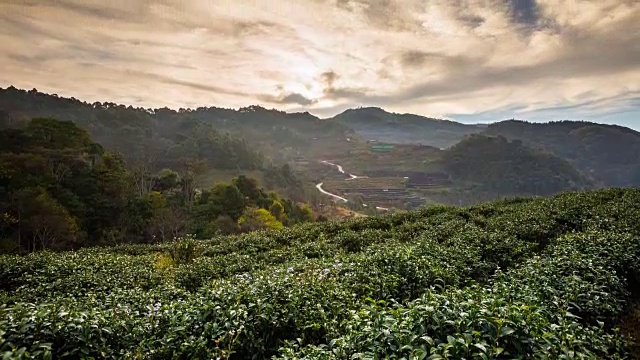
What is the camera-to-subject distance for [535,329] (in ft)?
10.3

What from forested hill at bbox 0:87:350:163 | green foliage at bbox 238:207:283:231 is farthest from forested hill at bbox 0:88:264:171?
green foliage at bbox 238:207:283:231

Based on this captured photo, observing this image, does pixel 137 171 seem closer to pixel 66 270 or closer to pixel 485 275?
pixel 66 270

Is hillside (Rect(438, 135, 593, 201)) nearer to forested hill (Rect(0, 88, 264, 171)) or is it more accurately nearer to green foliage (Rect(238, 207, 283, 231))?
forested hill (Rect(0, 88, 264, 171))

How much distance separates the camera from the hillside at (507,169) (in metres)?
126

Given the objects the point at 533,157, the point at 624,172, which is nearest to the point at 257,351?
the point at 533,157

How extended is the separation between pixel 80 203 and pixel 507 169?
142 metres

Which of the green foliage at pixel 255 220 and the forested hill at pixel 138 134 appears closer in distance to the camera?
the green foliage at pixel 255 220

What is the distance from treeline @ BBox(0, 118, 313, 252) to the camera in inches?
1175

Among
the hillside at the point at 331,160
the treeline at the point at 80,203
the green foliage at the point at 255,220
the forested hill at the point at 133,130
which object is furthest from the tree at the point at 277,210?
the forested hill at the point at 133,130

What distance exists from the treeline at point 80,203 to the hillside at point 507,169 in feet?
371

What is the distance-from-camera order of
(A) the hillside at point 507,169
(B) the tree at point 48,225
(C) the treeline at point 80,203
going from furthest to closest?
(A) the hillside at point 507,169 < (C) the treeline at point 80,203 < (B) the tree at point 48,225

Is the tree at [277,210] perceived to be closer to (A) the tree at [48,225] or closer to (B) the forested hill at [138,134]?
(A) the tree at [48,225]

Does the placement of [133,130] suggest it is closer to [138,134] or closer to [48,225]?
[138,134]

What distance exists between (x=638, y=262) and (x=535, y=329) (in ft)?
21.0
